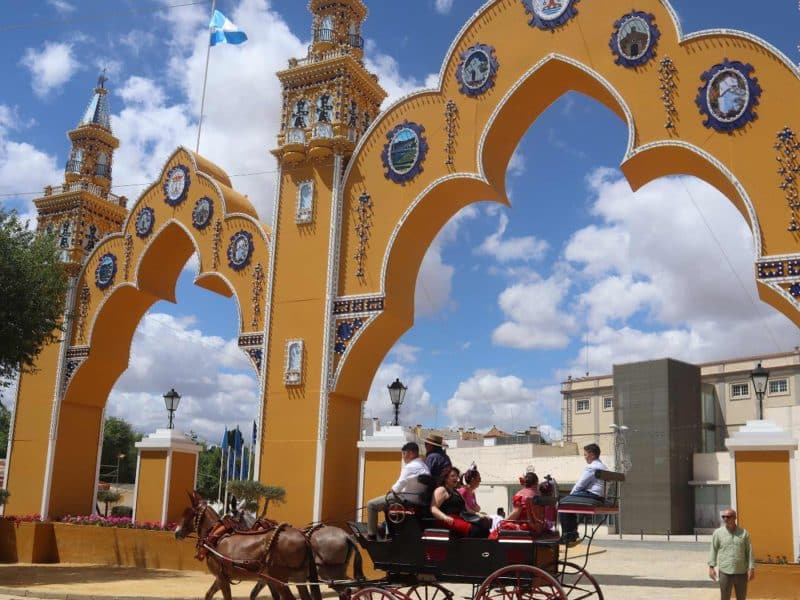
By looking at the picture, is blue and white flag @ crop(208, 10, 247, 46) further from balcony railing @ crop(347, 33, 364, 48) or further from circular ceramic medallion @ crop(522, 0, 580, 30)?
circular ceramic medallion @ crop(522, 0, 580, 30)

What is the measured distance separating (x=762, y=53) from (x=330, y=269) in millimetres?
8204

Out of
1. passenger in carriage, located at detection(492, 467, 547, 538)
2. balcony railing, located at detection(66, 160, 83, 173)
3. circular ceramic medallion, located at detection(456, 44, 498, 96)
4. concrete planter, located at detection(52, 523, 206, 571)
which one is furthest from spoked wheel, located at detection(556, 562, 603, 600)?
balcony railing, located at detection(66, 160, 83, 173)

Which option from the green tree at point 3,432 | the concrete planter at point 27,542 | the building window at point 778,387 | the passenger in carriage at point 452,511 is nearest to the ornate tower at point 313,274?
the concrete planter at point 27,542

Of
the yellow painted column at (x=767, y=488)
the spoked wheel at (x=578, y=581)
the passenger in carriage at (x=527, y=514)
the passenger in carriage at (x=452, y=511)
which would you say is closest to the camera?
the spoked wheel at (x=578, y=581)

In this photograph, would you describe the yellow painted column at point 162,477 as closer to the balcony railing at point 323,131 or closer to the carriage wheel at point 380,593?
the balcony railing at point 323,131

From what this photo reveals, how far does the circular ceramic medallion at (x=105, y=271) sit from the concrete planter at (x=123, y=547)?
584 cm

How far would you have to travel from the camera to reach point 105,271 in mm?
20406

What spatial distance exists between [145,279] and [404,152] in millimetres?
7738

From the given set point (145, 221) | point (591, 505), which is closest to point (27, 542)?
point (145, 221)

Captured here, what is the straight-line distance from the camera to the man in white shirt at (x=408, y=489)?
7.46 metres

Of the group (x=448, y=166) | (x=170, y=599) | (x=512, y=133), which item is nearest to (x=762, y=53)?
(x=512, y=133)

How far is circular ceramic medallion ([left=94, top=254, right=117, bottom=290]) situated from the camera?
20.2m

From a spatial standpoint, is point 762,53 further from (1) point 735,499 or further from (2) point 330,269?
(2) point 330,269

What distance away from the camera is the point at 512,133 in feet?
49.3
